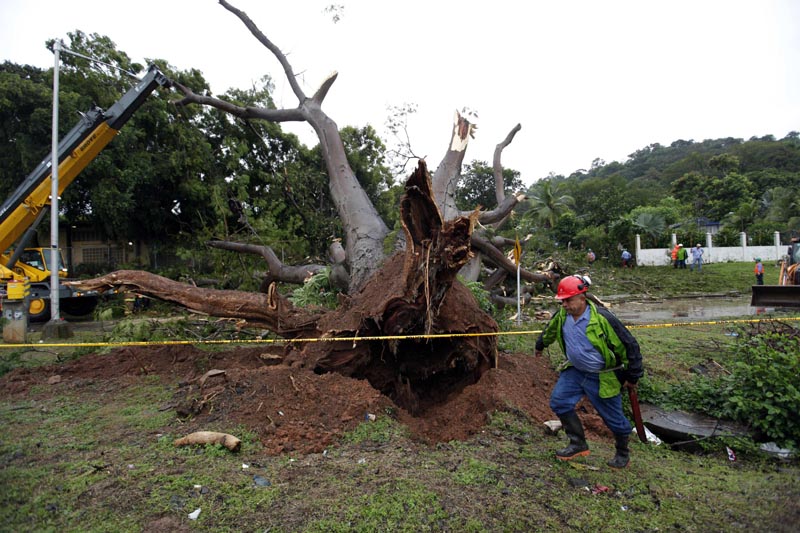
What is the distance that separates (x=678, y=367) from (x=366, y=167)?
14.8 meters

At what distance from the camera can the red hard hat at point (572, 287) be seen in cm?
342

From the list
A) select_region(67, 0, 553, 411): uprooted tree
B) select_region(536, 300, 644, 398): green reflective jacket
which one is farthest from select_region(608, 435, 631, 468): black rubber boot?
select_region(67, 0, 553, 411): uprooted tree

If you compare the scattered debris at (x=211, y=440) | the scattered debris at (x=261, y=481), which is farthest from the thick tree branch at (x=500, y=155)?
the scattered debris at (x=261, y=481)

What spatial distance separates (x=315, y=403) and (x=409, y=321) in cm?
119

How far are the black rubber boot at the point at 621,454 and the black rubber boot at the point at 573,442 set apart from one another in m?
0.19

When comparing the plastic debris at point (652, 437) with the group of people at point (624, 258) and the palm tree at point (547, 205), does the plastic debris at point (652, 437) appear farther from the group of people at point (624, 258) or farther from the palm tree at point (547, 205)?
the palm tree at point (547, 205)

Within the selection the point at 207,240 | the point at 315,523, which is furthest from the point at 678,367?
the point at 207,240

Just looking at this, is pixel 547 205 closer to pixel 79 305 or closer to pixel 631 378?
pixel 79 305

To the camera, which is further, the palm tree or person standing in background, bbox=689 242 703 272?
the palm tree

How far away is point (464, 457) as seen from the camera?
135 inches

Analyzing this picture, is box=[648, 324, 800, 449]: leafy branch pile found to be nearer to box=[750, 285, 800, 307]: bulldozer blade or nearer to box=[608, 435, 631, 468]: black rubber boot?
box=[608, 435, 631, 468]: black rubber boot

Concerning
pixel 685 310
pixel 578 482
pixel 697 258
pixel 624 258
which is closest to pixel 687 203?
pixel 697 258

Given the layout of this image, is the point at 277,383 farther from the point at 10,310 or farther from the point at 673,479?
the point at 10,310

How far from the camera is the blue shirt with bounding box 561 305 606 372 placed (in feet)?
11.0
